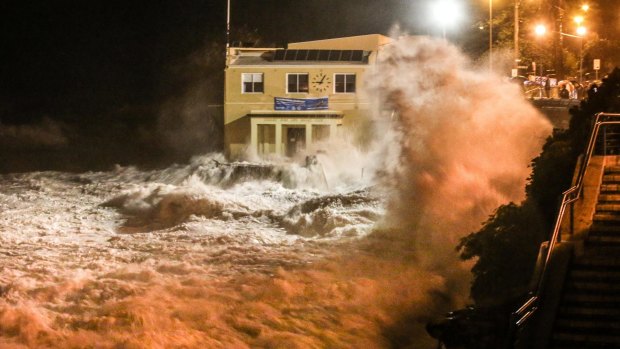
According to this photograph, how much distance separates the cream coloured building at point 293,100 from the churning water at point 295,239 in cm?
239

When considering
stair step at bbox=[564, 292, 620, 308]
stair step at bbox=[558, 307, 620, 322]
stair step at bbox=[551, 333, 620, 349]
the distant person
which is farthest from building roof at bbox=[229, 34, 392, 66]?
stair step at bbox=[551, 333, 620, 349]

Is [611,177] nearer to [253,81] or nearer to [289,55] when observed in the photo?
[253,81]

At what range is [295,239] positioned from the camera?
27750 mm

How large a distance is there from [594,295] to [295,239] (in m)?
18.0

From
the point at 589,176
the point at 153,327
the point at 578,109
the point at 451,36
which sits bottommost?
the point at 153,327

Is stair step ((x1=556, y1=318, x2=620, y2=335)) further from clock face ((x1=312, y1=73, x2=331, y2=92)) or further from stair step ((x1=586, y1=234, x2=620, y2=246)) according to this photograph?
clock face ((x1=312, y1=73, x2=331, y2=92))

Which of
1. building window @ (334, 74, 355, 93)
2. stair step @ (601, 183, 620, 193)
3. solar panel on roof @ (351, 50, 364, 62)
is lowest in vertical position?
stair step @ (601, 183, 620, 193)

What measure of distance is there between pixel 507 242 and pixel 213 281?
388 inches

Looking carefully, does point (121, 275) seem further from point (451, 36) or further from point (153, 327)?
point (451, 36)

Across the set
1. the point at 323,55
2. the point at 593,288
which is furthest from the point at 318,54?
the point at 593,288

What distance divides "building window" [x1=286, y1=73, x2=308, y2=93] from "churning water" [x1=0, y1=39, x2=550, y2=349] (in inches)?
182

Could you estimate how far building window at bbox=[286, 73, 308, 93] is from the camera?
43812 millimetres

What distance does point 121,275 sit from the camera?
2114cm

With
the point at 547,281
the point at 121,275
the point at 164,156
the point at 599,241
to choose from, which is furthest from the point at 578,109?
the point at 164,156
